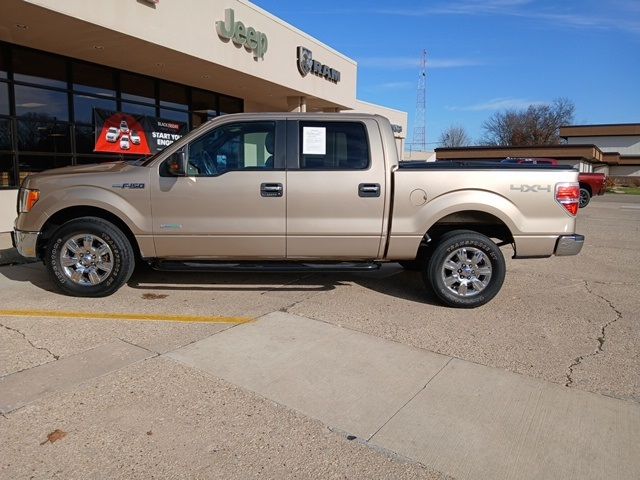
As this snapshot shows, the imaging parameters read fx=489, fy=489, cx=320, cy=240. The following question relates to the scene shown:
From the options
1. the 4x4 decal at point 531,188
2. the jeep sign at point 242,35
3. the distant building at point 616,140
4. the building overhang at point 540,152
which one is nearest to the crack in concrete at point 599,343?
the 4x4 decal at point 531,188

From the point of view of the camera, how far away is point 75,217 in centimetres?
560

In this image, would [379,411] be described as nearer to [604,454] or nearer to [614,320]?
[604,454]

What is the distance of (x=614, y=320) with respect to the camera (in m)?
5.14

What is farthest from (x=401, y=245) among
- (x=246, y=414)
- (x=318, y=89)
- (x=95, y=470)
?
(x=318, y=89)

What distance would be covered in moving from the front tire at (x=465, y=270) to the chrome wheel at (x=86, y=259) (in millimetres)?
3583

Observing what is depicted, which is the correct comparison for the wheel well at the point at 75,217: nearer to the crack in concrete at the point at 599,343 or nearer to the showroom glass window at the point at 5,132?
the crack in concrete at the point at 599,343

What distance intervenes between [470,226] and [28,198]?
5.02m

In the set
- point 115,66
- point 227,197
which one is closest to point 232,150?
point 227,197

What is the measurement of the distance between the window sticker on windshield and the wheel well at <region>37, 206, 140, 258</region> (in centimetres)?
220

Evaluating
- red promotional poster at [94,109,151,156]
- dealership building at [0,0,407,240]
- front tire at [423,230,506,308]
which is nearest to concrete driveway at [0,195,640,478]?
front tire at [423,230,506,308]

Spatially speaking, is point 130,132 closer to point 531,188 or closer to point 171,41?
point 171,41

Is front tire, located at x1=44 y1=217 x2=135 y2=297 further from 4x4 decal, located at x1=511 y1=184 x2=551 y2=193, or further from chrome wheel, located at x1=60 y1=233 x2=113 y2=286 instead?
4x4 decal, located at x1=511 y1=184 x2=551 y2=193

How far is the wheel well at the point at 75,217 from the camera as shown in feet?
18.1

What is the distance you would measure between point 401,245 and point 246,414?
9.43ft
